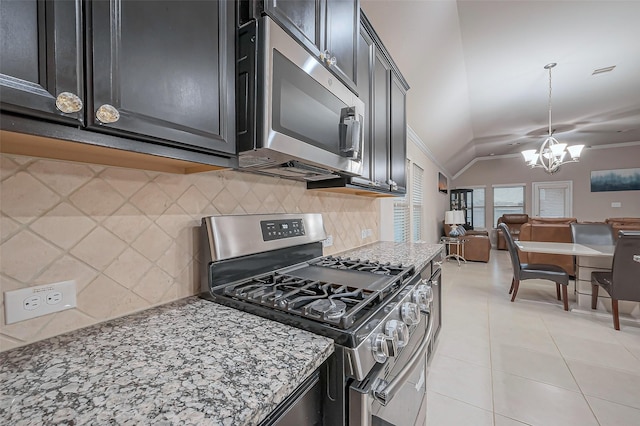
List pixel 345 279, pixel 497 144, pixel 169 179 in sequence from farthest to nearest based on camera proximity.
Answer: pixel 497 144 < pixel 345 279 < pixel 169 179

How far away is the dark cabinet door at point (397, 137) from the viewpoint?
209cm

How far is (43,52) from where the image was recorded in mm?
473

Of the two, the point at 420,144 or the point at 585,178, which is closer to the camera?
the point at 420,144

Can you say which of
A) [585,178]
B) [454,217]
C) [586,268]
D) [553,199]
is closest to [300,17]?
[586,268]

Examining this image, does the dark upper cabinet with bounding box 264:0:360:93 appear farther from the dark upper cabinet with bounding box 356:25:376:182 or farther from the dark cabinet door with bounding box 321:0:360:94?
the dark upper cabinet with bounding box 356:25:376:182

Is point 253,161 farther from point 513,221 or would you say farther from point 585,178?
point 585,178

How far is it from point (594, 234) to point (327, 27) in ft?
15.3

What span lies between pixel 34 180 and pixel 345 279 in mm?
1107

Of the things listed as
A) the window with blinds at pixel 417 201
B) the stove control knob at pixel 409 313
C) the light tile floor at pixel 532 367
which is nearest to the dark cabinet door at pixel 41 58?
the stove control knob at pixel 409 313

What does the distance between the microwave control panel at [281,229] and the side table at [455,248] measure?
221 inches

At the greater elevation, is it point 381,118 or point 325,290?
point 381,118

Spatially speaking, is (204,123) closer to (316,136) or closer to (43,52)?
(43,52)

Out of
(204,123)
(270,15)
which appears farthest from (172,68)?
(270,15)

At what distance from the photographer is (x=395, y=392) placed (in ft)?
2.67
